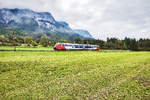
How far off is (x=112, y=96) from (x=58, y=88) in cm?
245

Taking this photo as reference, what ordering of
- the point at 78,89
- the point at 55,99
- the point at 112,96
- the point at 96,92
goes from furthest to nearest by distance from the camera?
1. the point at 78,89
2. the point at 96,92
3. the point at 112,96
4. the point at 55,99

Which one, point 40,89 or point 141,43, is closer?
point 40,89

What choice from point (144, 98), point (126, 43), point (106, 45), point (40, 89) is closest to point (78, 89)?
point (40, 89)

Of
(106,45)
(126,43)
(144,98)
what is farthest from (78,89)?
(126,43)

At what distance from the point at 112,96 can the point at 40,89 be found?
3203 mm

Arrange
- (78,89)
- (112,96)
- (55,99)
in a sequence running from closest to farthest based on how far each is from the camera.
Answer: (55,99), (112,96), (78,89)

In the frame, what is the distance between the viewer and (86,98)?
14.4 ft

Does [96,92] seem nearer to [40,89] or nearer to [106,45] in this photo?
[40,89]

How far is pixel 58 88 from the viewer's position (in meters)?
5.32

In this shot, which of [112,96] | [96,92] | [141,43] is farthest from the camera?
[141,43]

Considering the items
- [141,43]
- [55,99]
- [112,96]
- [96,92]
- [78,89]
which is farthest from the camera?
[141,43]

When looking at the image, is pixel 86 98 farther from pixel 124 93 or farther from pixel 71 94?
pixel 124 93

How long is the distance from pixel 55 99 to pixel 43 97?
0.51 metres

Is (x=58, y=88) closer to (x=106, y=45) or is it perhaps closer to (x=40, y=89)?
(x=40, y=89)
